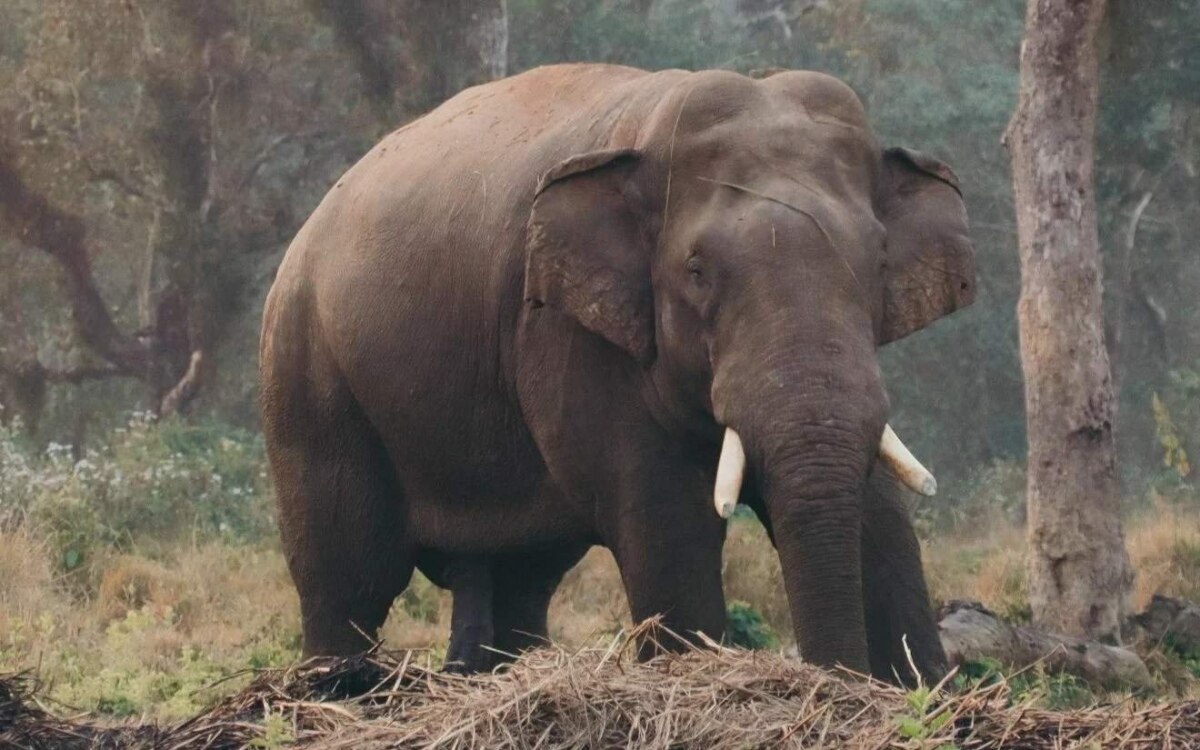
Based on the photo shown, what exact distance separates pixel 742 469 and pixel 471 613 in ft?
9.59

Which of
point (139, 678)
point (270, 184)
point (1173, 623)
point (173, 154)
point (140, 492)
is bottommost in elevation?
point (140, 492)

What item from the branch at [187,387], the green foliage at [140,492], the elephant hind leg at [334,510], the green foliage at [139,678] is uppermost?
the elephant hind leg at [334,510]

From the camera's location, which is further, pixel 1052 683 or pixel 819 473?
pixel 1052 683

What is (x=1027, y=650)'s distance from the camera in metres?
10.5

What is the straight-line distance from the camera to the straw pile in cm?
507

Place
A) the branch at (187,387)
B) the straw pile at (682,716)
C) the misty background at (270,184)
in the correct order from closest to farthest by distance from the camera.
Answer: the straw pile at (682,716) → the misty background at (270,184) → the branch at (187,387)

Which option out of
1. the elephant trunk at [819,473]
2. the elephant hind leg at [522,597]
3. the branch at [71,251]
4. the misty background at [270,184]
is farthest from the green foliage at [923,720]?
the branch at [71,251]

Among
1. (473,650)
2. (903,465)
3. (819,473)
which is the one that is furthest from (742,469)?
(473,650)

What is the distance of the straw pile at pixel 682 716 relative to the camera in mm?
5070

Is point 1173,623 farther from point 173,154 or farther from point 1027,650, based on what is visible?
point 173,154

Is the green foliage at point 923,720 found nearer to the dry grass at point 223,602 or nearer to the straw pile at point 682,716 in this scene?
the straw pile at point 682,716

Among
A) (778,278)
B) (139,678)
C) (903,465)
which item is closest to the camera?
(903,465)

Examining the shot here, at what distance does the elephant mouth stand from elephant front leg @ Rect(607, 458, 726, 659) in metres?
0.66

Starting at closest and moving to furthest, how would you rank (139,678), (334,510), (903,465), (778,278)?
(903,465)
(778,278)
(334,510)
(139,678)
